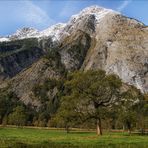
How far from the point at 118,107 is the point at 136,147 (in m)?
52.8

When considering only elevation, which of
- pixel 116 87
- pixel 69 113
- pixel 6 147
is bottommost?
pixel 6 147

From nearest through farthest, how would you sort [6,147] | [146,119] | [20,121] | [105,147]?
[6,147] → [105,147] → [146,119] → [20,121]

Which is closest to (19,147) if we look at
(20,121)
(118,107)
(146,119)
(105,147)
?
(105,147)

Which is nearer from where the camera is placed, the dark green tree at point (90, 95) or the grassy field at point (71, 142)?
the grassy field at point (71, 142)

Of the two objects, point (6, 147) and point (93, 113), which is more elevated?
point (93, 113)

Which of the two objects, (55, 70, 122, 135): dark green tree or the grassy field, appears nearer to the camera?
the grassy field

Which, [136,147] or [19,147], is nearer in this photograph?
[19,147]

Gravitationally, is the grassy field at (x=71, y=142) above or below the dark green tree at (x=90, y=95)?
below

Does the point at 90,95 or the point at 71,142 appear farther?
the point at 90,95

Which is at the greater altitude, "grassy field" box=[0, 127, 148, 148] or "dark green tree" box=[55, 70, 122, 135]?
"dark green tree" box=[55, 70, 122, 135]

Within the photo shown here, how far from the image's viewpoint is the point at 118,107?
92.6m

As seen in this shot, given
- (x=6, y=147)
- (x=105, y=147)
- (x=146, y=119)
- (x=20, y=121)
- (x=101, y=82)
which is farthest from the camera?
(x=20, y=121)

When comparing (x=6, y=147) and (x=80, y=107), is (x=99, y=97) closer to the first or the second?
(x=80, y=107)

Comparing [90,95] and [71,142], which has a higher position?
[90,95]
